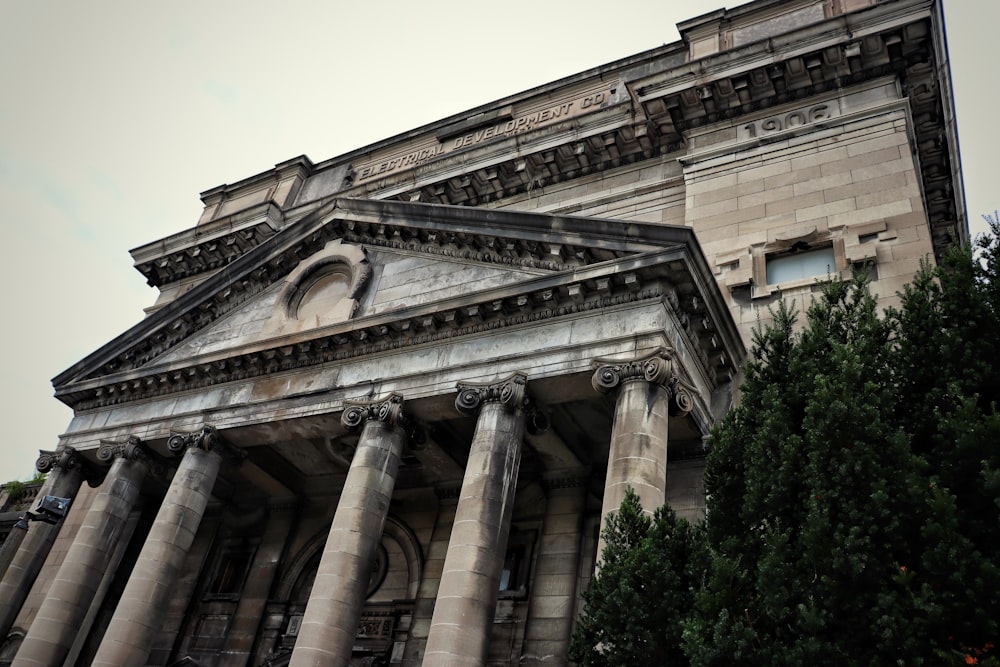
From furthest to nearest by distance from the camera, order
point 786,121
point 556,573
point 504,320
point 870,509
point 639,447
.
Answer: point 786,121 < point 556,573 < point 504,320 < point 639,447 < point 870,509

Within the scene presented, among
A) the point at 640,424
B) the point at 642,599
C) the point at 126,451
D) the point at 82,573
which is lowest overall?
the point at 642,599

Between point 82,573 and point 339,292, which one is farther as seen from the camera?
point 339,292

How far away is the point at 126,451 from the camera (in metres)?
18.9

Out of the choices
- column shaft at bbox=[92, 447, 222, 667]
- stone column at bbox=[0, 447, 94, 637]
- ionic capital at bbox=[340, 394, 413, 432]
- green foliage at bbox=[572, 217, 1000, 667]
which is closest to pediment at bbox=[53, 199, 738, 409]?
ionic capital at bbox=[340, 394, 413, 432]

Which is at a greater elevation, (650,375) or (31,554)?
(650,375)

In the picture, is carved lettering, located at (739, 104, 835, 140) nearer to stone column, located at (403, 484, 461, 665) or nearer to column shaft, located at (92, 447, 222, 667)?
stone column, located at (403, 484, 461, 665)

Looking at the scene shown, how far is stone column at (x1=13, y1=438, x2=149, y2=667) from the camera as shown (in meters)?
16.7

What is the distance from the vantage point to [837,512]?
8.37m

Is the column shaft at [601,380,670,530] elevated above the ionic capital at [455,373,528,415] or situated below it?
below

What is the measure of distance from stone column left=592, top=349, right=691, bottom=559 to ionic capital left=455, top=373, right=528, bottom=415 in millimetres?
1410

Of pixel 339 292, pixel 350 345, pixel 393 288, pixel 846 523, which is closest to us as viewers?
pixel 846 523

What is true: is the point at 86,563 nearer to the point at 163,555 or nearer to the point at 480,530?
the point at 163,555

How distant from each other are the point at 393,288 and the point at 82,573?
927cm

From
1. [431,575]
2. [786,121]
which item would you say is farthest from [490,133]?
[431,575]
